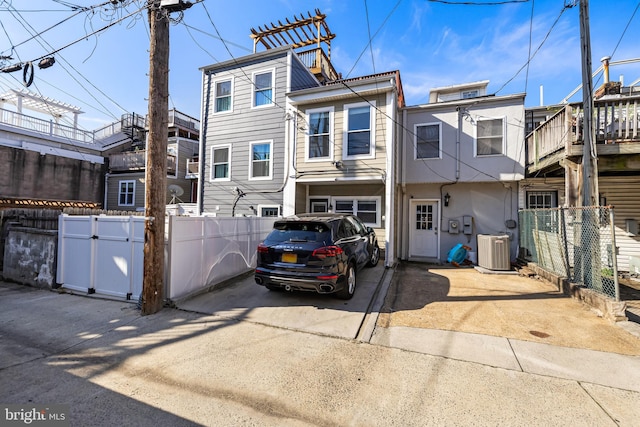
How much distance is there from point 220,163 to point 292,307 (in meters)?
8.13

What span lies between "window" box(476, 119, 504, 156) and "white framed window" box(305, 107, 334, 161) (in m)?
5.23

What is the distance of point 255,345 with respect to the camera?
12.1 feet

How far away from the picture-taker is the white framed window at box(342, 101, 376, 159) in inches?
341

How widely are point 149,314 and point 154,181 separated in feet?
7.80

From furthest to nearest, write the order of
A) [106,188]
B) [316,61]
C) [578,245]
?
[106,188] → [316,61] → [578,245]

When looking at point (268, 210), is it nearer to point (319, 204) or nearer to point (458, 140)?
point (319, 204)

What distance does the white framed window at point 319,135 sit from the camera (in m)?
9.20

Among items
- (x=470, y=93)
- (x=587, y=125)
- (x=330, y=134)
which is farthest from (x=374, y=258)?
(x=470, y=93)

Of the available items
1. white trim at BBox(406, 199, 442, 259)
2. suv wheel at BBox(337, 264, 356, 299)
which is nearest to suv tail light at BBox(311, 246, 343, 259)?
suv wheel at BBox(337, 264, 356, 299)

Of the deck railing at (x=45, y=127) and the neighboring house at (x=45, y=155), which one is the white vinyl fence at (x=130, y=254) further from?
the deck railing at (x=45, y=127)

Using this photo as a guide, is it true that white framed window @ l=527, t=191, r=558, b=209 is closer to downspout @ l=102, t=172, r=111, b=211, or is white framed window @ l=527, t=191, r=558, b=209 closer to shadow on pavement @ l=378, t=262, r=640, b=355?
shadow on pavement @ l=378, t=262, r=640, b=355

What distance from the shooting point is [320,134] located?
9.36m

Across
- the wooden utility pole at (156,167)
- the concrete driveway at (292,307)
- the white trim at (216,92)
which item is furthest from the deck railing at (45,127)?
the concrete driveway at (292,307)

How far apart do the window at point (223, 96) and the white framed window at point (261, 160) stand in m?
2.23
